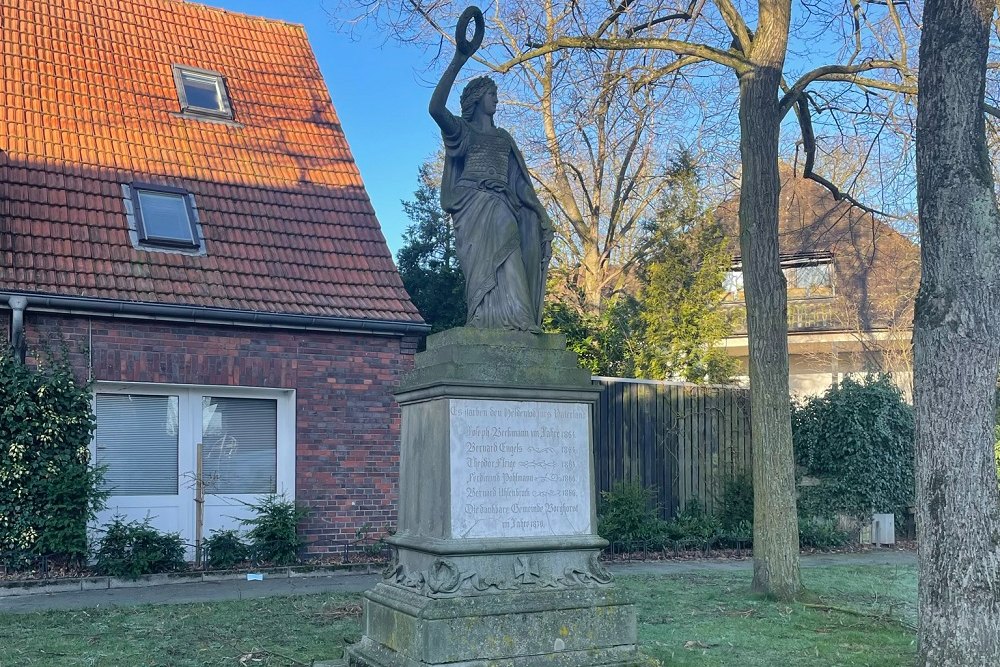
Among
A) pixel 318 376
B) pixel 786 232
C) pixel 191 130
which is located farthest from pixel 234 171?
pixel 786 232

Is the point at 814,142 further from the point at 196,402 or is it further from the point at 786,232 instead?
the point at 786,232

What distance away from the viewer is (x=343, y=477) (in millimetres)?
12852

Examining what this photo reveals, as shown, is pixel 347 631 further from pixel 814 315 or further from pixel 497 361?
pixel 814 315

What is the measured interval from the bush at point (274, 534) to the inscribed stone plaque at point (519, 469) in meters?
6.29

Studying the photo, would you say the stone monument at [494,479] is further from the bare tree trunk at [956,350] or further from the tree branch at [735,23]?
the tree branch at [735,23]

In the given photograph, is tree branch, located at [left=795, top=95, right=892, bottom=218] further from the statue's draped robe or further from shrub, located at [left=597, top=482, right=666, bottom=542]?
the statue's draped robe

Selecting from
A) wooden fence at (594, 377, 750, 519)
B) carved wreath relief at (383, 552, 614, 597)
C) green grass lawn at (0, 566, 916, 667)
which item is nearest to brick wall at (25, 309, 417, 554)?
green grass lawn at (0, 566, 916, 667)

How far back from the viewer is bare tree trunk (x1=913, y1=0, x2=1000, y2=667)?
20.3ft

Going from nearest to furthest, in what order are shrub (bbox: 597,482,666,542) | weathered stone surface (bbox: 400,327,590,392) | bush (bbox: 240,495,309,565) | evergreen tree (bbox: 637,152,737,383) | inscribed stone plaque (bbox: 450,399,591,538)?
inscribed stone plaque (bbox: 450,399,591,538)
weathered stone surface (bbox: 400,327,590,392)
bush (bbox: 240,495,309,565)
shrub (bbox: 597,482,666,542)
evergreen tree (bbox: 637,152,737,383)

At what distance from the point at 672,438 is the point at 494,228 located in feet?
28.8

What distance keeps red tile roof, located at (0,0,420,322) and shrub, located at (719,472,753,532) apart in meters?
5.70

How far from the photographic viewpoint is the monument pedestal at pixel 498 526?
20.4 ft

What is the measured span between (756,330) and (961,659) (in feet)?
15.0

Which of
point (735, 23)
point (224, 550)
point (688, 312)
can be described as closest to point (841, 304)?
point (688, 312)
